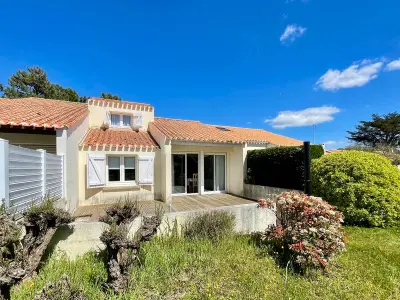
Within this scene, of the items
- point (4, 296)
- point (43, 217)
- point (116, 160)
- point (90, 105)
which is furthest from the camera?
point (90, 105)

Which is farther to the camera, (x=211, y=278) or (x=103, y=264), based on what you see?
(x=103, y=264)

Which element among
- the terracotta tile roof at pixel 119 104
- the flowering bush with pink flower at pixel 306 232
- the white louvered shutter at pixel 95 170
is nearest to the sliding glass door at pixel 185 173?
the terracotta tile roof at pixel 119 104

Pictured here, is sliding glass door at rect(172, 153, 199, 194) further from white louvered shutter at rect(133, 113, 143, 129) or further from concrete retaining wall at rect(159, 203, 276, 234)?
concrete retaining wall at rect(159, 203, 276, 234)

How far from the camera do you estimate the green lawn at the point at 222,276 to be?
14.3 ft

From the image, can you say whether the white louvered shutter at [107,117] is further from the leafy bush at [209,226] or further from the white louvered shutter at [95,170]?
the leafy bush at [209,226]

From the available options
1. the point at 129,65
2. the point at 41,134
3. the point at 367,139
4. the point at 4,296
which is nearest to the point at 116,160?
the point at 41,134

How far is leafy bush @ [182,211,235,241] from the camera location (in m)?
6.64

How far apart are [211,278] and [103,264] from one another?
2.98 meters

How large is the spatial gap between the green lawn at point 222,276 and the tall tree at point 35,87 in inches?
1220

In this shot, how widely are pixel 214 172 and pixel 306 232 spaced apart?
33.8ft

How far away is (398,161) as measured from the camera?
16312 millimetres

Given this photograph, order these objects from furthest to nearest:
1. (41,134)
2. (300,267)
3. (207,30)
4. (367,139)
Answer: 1. (367,139)
2. (207,30)
3. (41,134)
4. (300,267)

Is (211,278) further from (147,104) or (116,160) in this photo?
(147,104)

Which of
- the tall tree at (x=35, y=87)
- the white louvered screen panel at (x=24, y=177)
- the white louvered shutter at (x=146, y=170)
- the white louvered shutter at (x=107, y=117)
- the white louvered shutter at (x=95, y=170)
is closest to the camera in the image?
the white louvered screen panel at (x=24, y=177)
